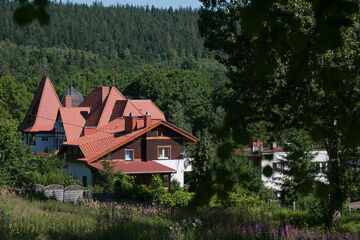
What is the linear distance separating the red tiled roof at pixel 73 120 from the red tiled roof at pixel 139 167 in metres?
16.0

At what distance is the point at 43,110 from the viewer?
6397cm

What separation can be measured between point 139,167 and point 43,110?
2904 centimetres

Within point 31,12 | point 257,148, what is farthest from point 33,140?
point 31,12

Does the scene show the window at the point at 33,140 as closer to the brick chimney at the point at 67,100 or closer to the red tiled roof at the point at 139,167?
the brick chimney at the point at 67,100

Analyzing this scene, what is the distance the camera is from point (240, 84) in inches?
659

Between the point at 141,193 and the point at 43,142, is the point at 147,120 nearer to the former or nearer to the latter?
the point at 141,193

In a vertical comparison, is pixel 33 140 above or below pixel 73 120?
below

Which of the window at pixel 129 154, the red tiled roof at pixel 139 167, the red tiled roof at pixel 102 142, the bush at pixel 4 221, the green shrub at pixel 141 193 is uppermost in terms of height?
the red tiled roof at pixel 102 142

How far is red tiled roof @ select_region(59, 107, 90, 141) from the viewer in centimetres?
5416

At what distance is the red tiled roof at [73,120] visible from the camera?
54156 mm

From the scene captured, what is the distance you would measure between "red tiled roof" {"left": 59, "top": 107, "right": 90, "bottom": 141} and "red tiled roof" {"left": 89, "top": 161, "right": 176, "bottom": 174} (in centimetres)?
1595

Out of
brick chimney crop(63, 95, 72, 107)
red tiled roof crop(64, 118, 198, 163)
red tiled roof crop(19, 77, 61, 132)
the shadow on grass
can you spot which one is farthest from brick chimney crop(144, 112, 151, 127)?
the shadow on grass

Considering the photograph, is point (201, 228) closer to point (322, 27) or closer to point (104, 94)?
point (322, 27)

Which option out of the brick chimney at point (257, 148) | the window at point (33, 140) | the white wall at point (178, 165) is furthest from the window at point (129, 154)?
the brick chimney at point (257, 148)
